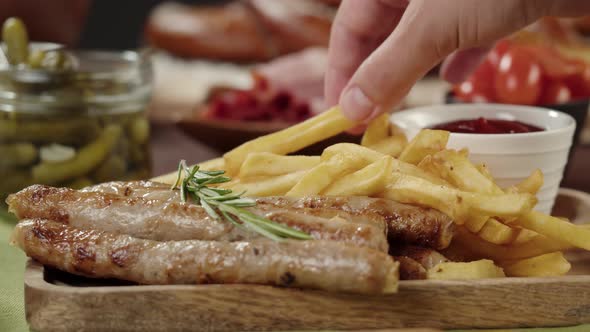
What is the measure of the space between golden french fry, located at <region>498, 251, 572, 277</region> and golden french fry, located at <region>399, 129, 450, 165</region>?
14.2 inches

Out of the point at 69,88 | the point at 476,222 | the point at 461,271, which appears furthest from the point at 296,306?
the point at 69,88

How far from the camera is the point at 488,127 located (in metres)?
2.46

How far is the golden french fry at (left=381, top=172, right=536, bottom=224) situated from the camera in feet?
6.14

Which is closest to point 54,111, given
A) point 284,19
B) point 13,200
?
point 13,200

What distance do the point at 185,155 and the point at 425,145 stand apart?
1.94m

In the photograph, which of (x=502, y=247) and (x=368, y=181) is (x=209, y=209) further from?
(x=502, y=247)

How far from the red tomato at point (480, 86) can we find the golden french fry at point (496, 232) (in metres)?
1.73

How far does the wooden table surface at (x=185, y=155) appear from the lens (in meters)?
3.53

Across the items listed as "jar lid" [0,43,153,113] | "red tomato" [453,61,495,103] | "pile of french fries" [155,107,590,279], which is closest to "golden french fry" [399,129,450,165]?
"pile of french fries" [155,107,590,279]

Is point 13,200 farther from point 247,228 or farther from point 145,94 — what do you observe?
point 145,94

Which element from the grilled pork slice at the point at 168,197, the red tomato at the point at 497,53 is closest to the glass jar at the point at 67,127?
the grilled pork slice at the point at 168,197

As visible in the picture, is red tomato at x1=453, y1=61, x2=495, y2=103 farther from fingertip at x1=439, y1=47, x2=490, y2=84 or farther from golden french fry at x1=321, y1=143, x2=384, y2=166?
golden french fry at x1=321, y1=143, x2=384, y2=166

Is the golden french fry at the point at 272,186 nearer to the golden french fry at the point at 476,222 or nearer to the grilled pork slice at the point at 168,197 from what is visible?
the grilled pork slice at the point at 168,197

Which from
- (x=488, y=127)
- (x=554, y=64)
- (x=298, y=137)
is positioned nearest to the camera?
(x=298, y=137)
